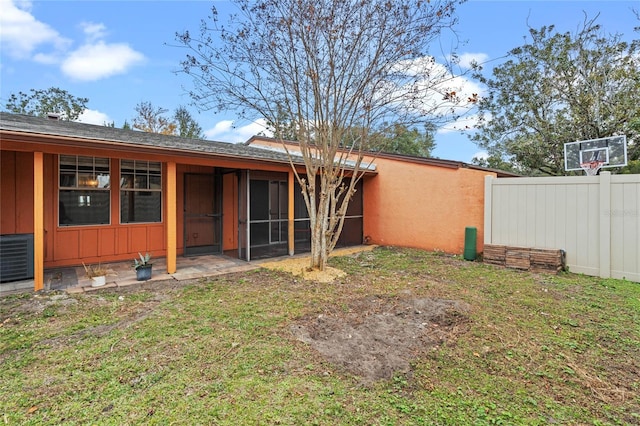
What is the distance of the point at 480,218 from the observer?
780 centimetres

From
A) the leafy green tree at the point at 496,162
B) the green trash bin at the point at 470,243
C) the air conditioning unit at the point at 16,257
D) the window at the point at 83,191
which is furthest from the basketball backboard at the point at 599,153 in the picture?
the air conditioning unit at the point at 16,257

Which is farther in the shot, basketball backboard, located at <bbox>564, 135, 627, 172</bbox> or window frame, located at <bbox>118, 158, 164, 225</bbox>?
window frame, located at <bbox>118, 158, 164, 225</bbox>

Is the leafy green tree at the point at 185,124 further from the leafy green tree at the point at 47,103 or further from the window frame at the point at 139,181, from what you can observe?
the window frame at the point at 139,181

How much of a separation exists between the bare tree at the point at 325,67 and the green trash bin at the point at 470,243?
9.92ft

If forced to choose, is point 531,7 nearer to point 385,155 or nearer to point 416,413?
point 385,155

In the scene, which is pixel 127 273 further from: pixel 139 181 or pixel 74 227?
pixel 139 181

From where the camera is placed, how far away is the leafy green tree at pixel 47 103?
21469 mm

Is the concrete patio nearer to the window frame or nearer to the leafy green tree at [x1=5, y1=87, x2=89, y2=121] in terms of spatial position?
the window frame

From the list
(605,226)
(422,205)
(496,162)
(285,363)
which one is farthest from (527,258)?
(496,162)

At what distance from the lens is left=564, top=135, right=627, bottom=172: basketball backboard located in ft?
21.2

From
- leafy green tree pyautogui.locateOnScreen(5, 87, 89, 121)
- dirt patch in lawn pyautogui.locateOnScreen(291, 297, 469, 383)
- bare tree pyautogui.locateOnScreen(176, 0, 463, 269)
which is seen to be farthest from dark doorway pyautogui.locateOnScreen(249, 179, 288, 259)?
leafy green tree pyautogui.locateOnScreen(5, 87, 89, 121)

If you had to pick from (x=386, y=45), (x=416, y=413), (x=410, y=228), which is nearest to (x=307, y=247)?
(x=410, y=228)

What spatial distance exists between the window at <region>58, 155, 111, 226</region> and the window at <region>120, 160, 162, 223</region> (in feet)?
1.02

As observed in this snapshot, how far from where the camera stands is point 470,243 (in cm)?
752
